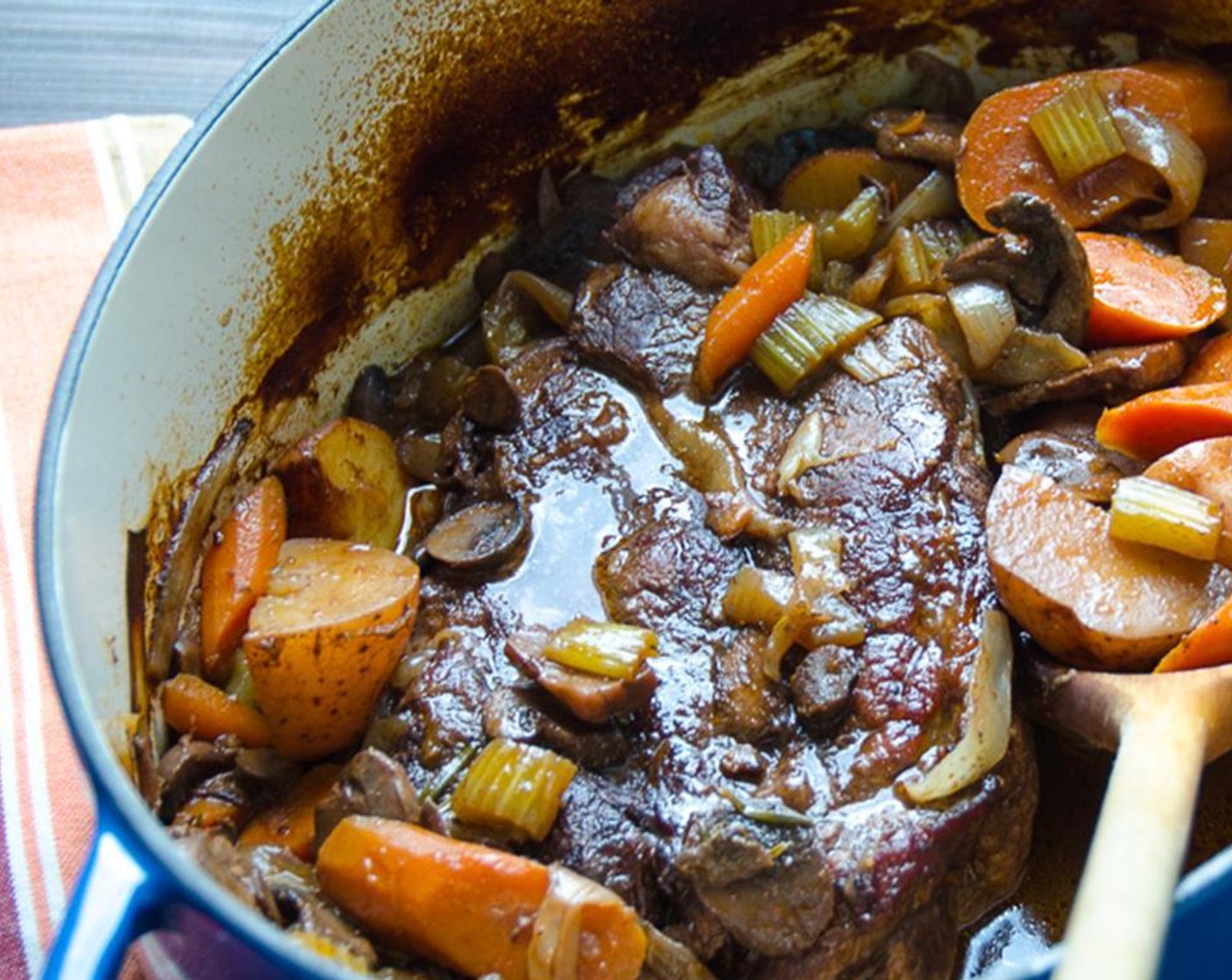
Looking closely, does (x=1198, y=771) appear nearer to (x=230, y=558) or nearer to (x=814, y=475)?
(x=814, y=475)

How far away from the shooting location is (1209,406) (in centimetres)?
236

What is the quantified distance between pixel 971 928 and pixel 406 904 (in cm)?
87

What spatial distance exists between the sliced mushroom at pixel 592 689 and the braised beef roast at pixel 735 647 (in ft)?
0.11

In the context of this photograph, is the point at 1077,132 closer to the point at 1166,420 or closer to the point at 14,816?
the point at 1166,420

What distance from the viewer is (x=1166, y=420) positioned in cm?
239

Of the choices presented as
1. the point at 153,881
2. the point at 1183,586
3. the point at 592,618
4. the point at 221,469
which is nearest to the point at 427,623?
the point at 592,618

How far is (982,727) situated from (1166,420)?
2.06 feet

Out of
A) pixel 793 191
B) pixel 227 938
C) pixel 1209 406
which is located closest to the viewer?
pixel 227 938

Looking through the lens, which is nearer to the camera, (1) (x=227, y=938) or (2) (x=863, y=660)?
(1) (x=227, y=938)

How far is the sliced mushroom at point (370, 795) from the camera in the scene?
2.00m

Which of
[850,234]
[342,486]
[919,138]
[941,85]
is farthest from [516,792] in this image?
[941,85]

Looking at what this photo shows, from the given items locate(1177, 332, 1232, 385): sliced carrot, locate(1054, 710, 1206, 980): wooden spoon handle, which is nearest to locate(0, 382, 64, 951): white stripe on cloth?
locate(1054, 710, 1206, 980): wooden spoon handle

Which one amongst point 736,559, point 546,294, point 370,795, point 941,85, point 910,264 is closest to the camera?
point 370,795

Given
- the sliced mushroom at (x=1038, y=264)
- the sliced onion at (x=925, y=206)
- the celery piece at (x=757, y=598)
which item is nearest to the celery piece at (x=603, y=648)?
the celery piece at (x=757, y=598)
